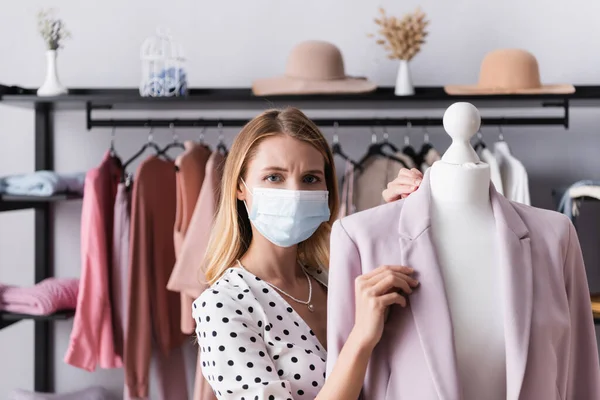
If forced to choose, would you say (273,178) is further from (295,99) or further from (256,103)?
(256,103)

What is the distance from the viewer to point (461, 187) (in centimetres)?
120

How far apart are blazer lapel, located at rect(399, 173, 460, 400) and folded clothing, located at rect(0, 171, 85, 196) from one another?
6.83ft

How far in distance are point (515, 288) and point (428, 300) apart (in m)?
0.14

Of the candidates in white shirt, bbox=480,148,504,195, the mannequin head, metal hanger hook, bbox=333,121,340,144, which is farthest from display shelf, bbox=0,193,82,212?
the mannequin head

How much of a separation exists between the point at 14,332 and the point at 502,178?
2.44 m

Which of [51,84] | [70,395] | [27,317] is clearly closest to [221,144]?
[51,84]

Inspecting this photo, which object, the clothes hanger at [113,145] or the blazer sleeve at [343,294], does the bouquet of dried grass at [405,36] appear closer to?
the clothes hanger at [113,145]

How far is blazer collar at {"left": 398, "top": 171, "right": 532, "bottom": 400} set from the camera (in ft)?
3.55

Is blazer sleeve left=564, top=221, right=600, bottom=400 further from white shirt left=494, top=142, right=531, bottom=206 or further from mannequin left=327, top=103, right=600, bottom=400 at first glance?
white shirt left=494, top=142, right=531, bottom=206

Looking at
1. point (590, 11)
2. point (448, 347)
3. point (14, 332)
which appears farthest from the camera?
point (14, 332)

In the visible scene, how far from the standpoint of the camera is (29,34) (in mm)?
3447

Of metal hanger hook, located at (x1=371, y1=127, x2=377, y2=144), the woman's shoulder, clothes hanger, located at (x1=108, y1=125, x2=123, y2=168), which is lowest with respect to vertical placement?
the woman's shoulder

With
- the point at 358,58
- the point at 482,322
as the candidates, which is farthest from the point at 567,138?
the point at 482,322

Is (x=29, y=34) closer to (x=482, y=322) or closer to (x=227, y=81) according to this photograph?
(x=227, y=81)
